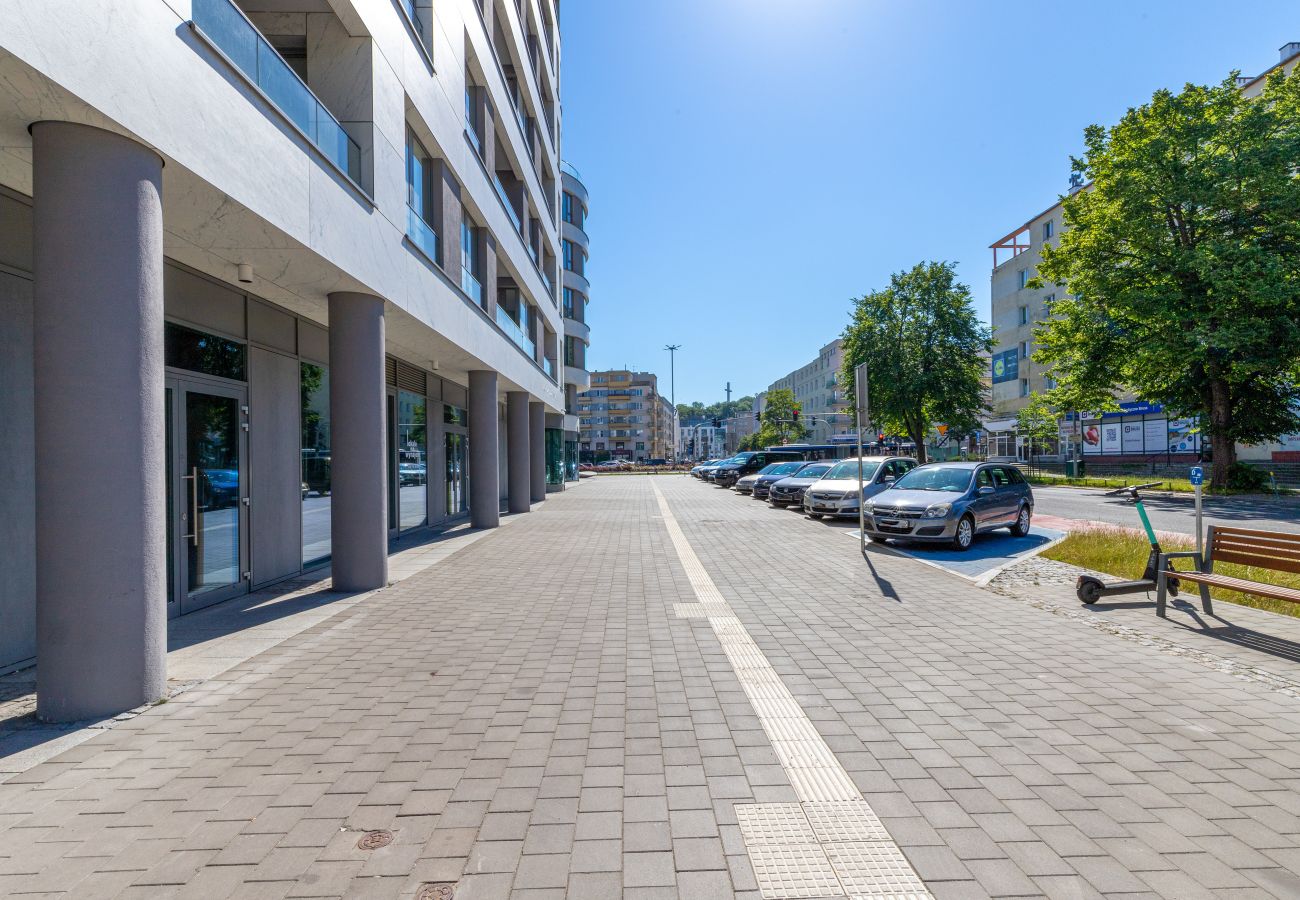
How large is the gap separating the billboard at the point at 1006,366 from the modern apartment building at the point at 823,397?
86.6 feet

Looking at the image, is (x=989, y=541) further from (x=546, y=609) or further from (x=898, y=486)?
(x=546, y=609)

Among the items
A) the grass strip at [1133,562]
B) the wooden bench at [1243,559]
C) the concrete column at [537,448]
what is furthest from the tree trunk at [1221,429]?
the concrete column at [537,448]

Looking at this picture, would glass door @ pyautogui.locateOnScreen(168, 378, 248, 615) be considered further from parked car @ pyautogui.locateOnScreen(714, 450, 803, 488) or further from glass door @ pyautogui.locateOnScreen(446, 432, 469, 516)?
parked car @ pyautogui.locateOnScreen(714, 450, 803, 488)

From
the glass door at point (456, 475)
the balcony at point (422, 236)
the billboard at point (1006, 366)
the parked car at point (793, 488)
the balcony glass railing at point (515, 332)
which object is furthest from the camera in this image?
the billboard at point (1006, 366)

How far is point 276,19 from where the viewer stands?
8531 mm

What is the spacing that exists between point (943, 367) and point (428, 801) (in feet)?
134

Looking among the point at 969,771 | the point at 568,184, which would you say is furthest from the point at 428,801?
the point at 568,184

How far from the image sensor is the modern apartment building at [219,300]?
14.2 ft

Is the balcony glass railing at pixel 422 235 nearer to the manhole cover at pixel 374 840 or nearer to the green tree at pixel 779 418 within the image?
the manhole cover at pixel 374 840

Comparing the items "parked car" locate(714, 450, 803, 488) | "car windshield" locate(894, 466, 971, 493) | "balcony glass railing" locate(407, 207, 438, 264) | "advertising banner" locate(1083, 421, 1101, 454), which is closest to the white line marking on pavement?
"balcony glass railing" locate(407, 207, 438, 264)

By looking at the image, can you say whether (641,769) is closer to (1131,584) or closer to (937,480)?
(1131,584)

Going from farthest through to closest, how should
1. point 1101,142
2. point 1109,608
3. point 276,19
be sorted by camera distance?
point 1101,142
point 276,19
point 1109,608

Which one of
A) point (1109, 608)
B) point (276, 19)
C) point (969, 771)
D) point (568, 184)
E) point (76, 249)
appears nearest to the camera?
point (969, 771)

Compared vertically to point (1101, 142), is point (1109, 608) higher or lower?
lower
